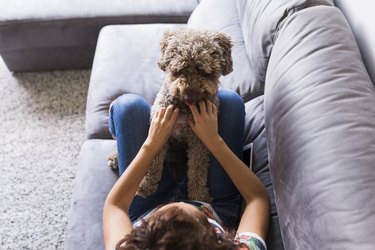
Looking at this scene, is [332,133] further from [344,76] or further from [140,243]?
[140,243]

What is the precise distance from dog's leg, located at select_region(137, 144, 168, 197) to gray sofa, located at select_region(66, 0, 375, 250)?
161 mm

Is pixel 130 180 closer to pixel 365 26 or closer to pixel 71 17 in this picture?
pixel 365 26

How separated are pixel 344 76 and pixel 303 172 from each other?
0.30 meters

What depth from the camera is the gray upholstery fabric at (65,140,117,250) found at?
1312 mm

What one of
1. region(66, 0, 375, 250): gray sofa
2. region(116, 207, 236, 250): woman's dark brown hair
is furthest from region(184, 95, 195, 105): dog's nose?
region(116, 207, 236, 250): woman's dark brown hair

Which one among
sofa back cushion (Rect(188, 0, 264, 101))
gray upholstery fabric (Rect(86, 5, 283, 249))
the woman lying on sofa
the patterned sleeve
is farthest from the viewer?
sofa back cushion (Rect(188, 0, 264, 101))

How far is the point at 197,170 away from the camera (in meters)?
1.39

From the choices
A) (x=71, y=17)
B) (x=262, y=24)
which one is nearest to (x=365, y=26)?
(x=262, y=24)

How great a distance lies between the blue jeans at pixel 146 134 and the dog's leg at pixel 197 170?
0.02m

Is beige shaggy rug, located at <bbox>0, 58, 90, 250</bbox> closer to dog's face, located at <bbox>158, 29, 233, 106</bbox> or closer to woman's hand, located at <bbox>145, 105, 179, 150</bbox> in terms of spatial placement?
woman's hand, located at <bbox>145, 105, 179, 150</bbox>

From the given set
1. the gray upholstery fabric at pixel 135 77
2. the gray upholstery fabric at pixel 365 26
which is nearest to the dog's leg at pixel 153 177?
the gray upholstery fabric at pixel 135 77

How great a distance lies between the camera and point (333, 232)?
2.89 ft

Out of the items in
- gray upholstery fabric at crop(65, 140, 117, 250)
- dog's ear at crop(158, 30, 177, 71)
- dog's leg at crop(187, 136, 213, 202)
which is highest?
dog's ear at crop(158, 30, 177, 71)

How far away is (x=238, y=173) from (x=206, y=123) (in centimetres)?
19
